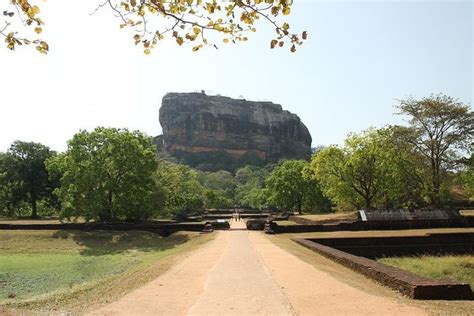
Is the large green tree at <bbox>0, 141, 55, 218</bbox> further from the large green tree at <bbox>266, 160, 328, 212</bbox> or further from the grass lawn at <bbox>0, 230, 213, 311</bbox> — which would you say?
the large green tree at <bbox>266, 160, 328, 212</bbox>

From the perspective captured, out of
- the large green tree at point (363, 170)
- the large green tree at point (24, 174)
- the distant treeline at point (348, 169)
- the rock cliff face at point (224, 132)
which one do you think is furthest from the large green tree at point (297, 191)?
the rock cliff face at point (224, 132)

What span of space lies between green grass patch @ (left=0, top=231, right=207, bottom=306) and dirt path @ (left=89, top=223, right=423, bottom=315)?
10.6 feet

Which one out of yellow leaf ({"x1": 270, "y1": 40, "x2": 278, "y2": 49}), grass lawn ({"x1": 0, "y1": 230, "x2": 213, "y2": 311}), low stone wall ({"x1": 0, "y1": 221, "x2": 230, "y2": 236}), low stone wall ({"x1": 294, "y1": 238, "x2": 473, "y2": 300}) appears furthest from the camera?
low stone wall ({"x1": 0, "y1": 221, "x2": 230, "y2": 236})

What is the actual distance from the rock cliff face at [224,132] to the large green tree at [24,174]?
9317cm

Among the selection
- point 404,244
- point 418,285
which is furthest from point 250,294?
point 404,244

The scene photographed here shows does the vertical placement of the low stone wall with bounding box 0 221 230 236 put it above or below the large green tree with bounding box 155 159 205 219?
below

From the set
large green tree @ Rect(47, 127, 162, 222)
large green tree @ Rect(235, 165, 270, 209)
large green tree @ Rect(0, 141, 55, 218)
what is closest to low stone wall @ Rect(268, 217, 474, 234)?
large green tree @ Rect(47, 127, 162, 222)

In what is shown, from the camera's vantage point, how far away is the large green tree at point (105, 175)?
3053 centimetres

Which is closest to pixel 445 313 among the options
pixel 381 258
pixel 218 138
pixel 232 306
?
pixel 232 306

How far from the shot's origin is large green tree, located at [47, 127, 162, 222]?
100 ft

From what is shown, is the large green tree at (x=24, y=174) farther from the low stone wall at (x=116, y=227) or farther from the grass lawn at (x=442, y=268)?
the grass lawn at (x=442, y=268)

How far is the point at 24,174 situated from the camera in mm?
46125

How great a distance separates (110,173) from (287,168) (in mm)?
27955

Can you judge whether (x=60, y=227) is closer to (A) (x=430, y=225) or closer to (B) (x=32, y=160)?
(B) (x=32, y=160)
